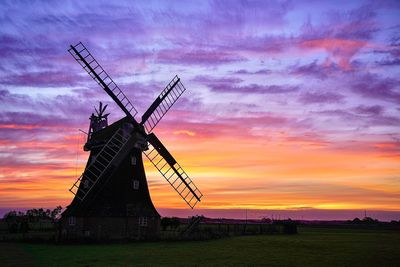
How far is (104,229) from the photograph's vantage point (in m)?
39.0

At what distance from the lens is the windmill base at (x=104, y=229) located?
127ft

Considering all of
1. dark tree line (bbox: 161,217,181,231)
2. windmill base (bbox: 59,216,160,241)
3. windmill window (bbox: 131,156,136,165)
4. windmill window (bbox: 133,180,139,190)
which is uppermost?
windmill window (bbox: 131,156,136,165)

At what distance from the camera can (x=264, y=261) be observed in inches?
985

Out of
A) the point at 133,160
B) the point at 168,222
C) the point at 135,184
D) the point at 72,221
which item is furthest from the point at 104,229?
the point at 168,222

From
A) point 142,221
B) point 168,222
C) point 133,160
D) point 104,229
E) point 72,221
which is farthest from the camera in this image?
point 168,222

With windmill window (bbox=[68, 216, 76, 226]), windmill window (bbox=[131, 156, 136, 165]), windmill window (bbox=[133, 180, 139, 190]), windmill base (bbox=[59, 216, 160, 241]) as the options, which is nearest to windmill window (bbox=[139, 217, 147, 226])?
windmill base (bbox=[59, 216, 160, 241])

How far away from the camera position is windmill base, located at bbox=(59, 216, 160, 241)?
38625 mm

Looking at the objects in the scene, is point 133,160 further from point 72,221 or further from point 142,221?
point 72,221

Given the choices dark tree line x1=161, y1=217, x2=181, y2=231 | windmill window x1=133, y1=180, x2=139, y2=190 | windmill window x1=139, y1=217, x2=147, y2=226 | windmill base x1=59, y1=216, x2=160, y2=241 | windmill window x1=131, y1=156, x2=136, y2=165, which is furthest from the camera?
dark tree line x1=161, y1=217, x2=181, y2=231

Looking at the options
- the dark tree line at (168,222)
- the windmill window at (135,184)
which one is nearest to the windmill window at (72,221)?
the windmill window at (135,184)

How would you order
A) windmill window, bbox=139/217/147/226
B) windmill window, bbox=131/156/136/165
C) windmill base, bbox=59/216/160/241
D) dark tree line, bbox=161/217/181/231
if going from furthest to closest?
dark tree line, bbox=161/217/181/231
windmill window, bbox=131/156/136/165
windmill window, bbox=139/217/147/226
windmill base, bbox=59/216/160/241

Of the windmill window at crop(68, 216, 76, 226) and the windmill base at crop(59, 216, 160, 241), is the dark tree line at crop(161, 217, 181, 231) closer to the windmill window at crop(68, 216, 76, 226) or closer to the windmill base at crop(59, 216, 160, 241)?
the windmill base at crop(59, 216, 160, 241)

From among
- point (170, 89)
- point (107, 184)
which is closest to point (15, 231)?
point (107, 184)

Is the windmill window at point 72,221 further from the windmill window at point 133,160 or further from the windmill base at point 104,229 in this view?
the windmill window at point 133,160
